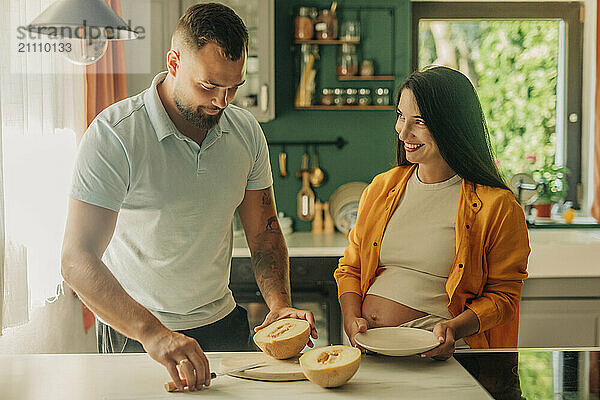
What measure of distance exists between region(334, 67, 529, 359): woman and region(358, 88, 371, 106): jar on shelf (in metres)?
1.70

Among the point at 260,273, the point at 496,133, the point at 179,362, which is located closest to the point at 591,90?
the point at 496,133

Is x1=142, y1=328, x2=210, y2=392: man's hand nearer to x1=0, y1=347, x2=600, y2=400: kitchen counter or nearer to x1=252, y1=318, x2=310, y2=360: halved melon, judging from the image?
x1=0, y1=347, x2=600, y2=400: kitchen counter

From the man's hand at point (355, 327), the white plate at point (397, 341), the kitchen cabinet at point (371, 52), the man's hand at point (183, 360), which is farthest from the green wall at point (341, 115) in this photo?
the man's hand at point (183, 360)

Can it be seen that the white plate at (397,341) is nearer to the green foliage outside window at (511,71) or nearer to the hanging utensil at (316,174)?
the hanging utensil at (316,174)

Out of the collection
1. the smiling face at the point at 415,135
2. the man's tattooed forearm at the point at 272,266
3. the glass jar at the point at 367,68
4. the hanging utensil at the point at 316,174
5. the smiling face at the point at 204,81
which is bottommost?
the man's tattooed forearm at the point at 272,266

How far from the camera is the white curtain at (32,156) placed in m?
2.17

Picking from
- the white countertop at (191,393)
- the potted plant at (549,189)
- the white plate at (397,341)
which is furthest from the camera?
the potted plant at (549,189)

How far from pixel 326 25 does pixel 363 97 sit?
40 centimetres

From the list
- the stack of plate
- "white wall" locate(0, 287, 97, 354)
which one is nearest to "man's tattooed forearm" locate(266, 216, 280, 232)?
"white wall" locate(0, 287, 97, 354)

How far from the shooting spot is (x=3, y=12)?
2.23 metres

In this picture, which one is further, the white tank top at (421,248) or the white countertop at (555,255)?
the white countertop at (555,255)

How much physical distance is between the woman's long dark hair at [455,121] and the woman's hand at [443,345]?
0.49 meters

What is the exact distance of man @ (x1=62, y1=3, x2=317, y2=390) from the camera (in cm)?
156

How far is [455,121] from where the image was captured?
71.7 inches
